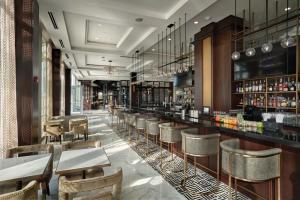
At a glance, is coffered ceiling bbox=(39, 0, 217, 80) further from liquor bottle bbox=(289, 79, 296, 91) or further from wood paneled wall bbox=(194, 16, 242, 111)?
liquor bottle bbox=(289, 79, 296, 91)

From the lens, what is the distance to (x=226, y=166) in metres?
2.17

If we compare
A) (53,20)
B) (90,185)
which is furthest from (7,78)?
(53,20)

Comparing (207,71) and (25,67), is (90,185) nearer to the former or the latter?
(25,67)

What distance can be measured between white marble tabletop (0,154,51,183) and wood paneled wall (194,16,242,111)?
180 inches

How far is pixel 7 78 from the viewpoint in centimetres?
269

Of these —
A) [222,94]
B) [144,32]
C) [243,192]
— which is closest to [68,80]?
[144,32]

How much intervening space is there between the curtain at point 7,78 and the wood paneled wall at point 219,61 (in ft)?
15.7

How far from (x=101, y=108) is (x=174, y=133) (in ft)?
68.3

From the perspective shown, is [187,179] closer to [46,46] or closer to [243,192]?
[243,192]

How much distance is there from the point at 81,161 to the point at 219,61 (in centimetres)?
471

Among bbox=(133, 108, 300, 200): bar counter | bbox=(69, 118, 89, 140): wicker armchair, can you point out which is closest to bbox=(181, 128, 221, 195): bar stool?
bbox=(133, 108, 300, 200): bar counter

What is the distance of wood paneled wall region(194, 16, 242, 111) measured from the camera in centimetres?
499

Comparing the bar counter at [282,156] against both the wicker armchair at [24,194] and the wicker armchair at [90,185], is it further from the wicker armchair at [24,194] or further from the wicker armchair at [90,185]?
the wicker armchair at [24,194]

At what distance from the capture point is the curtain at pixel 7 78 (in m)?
2.58
